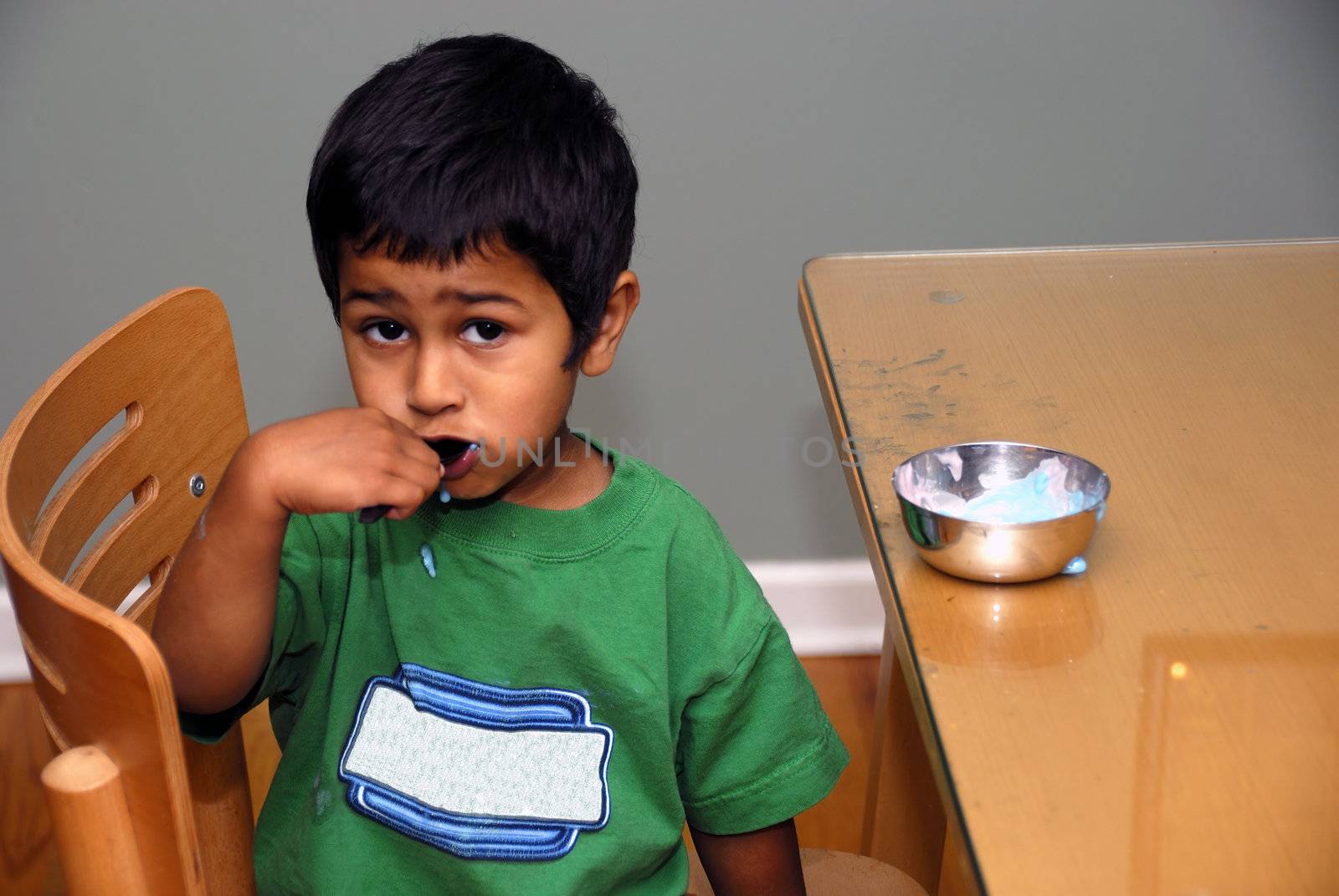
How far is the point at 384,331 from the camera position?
0.82 metres

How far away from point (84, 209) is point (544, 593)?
1.05 m

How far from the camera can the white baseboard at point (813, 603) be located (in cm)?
186

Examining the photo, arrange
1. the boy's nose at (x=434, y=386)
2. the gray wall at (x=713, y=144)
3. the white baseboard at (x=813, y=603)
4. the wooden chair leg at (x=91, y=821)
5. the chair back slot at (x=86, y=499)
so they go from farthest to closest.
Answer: the white baseboard at (x=813, y=603) → the gray wall at (x=713, y=144) → the boy's nose at (x=434, y=386) → the chair back slot at (x=86, y=499) → the wooden chair leg at (x=91, y=821)

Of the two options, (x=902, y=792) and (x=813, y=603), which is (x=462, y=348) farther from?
(x=813, y=603)

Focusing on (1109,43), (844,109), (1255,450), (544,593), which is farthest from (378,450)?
(1109,43)

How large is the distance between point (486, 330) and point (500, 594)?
6.5 inches

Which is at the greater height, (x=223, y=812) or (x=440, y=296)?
(x=440, y=296)

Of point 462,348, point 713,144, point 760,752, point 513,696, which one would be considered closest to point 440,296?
point 462,348

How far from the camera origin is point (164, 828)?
1.63 feet

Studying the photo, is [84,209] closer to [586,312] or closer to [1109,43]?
[586,312]

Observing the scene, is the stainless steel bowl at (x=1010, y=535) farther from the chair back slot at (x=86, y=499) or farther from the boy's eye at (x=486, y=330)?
the chair back slot at (x=86, y=499)

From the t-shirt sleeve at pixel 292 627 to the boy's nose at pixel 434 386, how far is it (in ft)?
0.36

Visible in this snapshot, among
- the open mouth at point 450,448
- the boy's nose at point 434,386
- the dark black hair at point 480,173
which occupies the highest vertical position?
the dark black hair at point 480,173

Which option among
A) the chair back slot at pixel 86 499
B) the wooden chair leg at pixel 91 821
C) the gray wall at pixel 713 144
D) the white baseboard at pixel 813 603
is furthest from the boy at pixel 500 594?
the white baseboard at pixel 813 603
